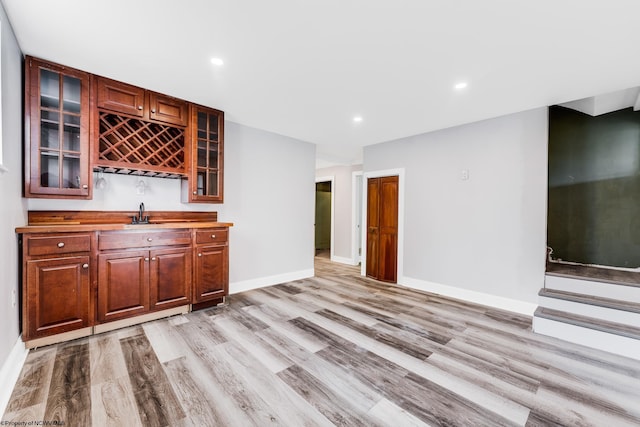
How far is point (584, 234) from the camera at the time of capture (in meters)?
3.70

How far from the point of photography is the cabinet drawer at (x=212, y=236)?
10.0 feet

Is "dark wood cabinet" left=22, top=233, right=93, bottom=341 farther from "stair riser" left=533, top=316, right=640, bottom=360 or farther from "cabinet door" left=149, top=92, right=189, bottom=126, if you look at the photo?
"stair riser" left=533, top=316, right=640, bottom=360

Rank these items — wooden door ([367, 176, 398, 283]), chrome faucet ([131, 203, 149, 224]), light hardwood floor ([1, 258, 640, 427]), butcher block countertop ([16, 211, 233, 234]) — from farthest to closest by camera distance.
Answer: wooden door ([367, 176, 398, 283]) < chrome faucet ([131, 203, 149, 224]) < butcher block countertop ([16, 211, 233, 234]) < light hardwood floor ([1, 258, 640, 427])

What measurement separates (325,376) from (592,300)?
2.88 m

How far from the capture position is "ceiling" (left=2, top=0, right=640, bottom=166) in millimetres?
1685

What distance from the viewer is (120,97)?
2688 mm

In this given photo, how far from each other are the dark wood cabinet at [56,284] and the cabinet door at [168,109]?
142 cm

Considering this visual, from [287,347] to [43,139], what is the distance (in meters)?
2.84

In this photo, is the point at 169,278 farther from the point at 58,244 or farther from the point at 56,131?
the point at 56,131

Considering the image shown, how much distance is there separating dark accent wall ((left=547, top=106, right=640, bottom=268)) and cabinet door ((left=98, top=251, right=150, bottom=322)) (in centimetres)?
532

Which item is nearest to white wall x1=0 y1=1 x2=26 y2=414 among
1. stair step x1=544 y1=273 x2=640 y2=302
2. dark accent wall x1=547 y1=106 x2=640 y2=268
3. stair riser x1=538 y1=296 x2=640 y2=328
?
stair riser x1=538 y1=296 x2=640 y2=328

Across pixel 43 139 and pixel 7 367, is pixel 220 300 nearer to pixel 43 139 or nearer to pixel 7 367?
pixel 7 367

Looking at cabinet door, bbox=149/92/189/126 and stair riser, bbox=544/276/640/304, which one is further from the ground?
cabinet door, bbox=149/92/189/126

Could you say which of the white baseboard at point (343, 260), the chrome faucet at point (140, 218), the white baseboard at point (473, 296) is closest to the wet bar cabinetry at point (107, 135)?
the chrome faucet at point (140, 218)
